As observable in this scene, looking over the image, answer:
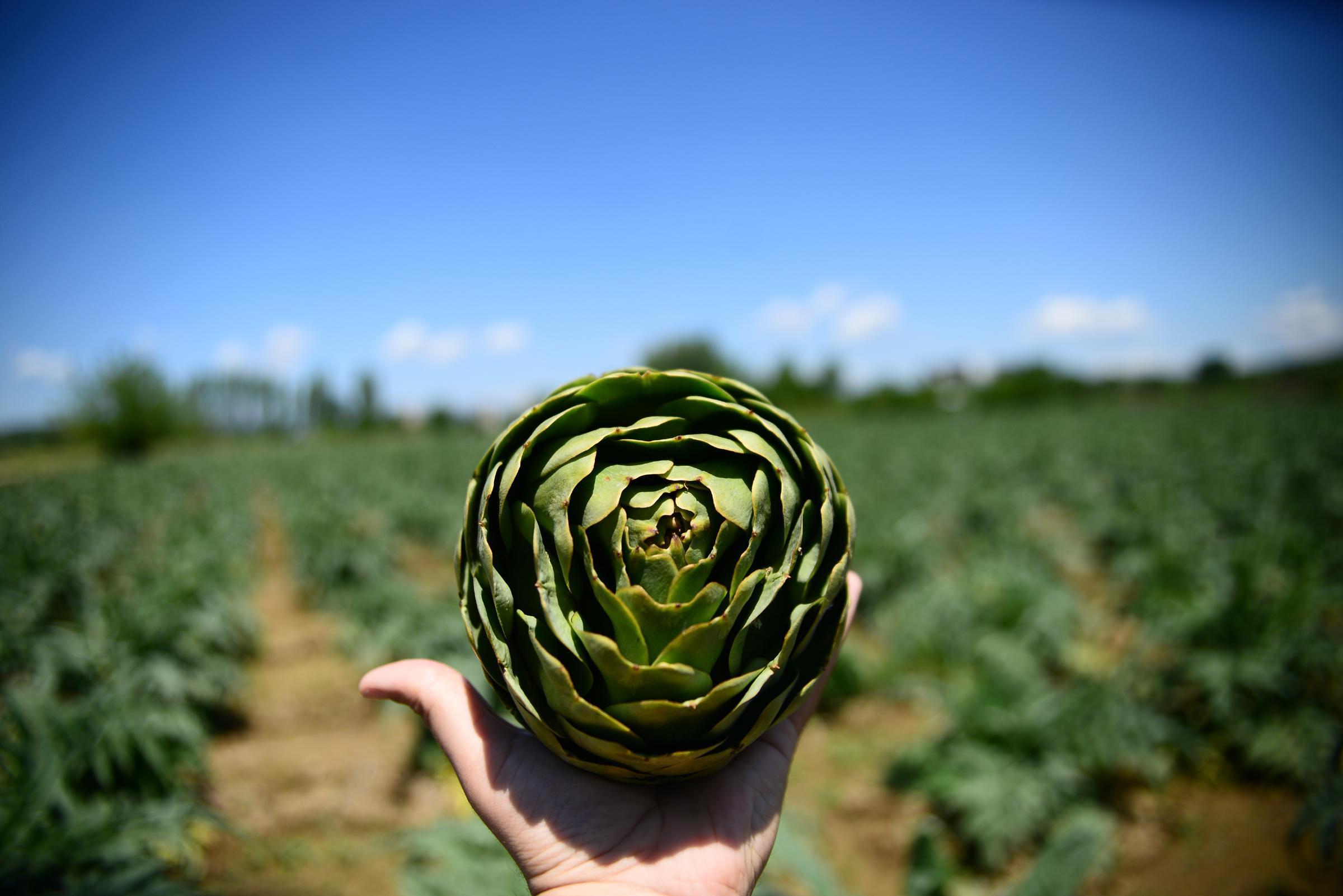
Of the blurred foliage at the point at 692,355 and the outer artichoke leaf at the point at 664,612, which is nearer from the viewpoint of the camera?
the outer artichoke leaf at the point at 664,612

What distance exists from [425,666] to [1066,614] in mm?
5125

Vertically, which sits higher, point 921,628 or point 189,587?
point 189,587

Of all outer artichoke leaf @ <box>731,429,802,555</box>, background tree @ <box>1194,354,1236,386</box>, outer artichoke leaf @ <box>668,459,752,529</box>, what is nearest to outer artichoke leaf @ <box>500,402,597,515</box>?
outer artichoke leaf @ <box>668,459,752,529</box>

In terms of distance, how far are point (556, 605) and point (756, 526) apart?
1.40ft

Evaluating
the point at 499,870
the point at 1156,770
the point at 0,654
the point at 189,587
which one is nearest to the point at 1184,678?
the point at 1156,770

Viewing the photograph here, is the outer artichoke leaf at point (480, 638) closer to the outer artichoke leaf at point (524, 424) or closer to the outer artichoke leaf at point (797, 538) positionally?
the outer artichoke leaf at point (524, 424)

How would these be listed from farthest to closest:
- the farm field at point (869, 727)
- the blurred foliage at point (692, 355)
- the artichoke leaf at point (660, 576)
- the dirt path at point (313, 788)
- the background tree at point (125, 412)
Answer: the blurred foliage at point (692, 355) → the background tree at point (125, 412) → the dirt path at point (313, 788) → the farm field at point (869, 727) → the artichoke leaf at point (660, 576)

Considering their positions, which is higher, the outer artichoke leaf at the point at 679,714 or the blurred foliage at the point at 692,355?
the blurred foliage at the point at 692,355

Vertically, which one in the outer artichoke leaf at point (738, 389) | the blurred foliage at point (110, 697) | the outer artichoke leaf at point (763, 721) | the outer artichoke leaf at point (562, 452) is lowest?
the blurred foliage at point (110, 697)

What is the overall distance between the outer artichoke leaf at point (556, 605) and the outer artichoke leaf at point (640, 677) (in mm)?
31

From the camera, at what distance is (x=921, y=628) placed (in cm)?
524

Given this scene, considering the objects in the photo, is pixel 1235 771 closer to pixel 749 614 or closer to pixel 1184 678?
pixel 1184 678

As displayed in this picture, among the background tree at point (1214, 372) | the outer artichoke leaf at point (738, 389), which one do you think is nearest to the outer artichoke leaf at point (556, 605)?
the outer artichoke leaf at point (738, 389)

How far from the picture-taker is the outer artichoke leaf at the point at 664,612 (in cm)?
122
